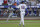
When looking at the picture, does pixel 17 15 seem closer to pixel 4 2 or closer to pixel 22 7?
pixel 4 2

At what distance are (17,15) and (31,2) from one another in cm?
276

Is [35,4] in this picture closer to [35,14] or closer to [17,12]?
[35,14]

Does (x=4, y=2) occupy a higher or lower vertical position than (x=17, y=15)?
higher

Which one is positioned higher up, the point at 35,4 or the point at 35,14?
the point at 35,4

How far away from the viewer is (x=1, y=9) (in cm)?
1611

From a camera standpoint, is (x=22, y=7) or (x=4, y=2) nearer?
(x=22, y=7)

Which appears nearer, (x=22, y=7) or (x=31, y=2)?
(x=22, y=7)

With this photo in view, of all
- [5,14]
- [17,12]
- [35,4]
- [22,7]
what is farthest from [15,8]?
[22,7]

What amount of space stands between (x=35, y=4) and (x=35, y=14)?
1.39 metres

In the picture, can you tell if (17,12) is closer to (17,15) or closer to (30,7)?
(17,15)

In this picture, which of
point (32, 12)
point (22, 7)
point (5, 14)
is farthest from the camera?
point (32, 12)

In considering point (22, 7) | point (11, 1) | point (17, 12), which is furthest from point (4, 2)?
point (22, 7)

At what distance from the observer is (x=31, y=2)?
16062 millimetres

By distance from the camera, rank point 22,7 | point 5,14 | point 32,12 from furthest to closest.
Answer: point 32,12
point 5,14
point 22,7
